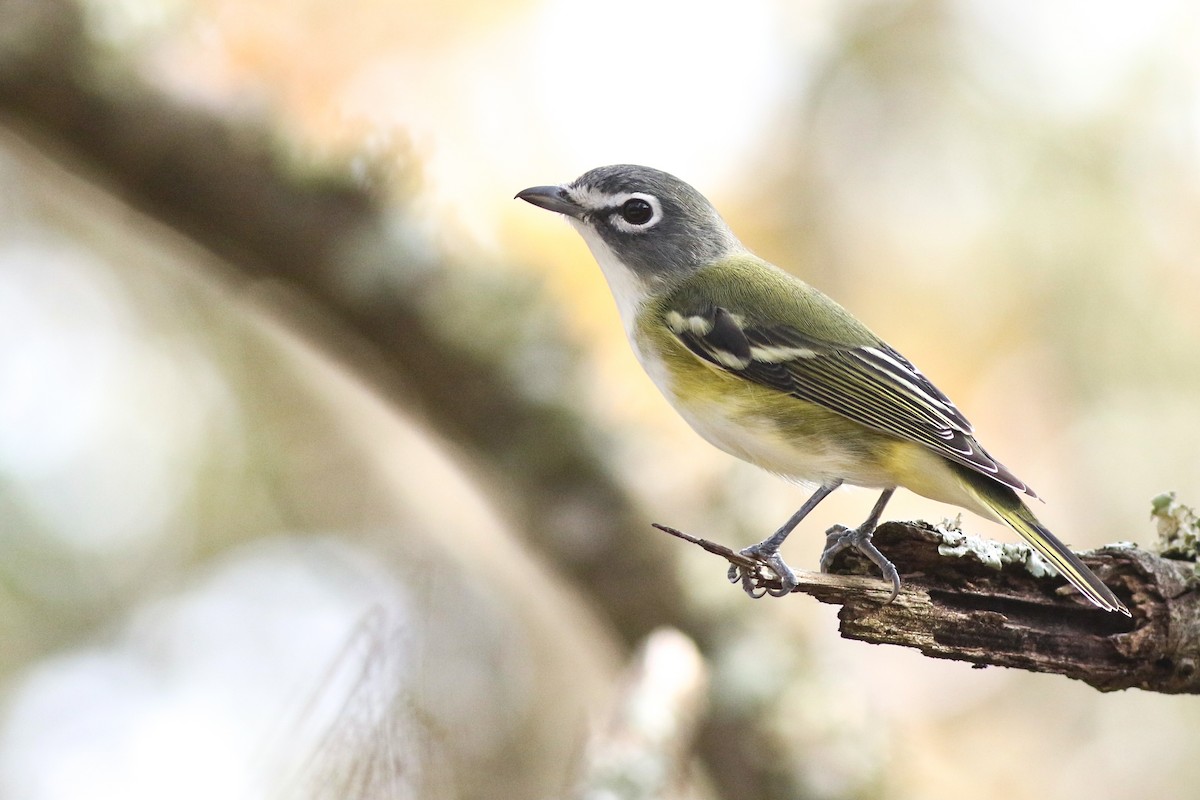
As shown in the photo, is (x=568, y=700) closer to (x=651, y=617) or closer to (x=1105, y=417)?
(x=651, y=617)

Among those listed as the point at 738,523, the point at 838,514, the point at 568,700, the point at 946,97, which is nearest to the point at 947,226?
the point at 946,97

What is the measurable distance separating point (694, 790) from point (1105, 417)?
3713mm

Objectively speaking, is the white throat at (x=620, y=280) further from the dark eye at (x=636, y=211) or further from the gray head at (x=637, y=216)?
the dark eye at (x=636, y=211)

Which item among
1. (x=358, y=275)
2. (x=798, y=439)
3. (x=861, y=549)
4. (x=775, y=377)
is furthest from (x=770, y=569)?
(x=358, y=275)

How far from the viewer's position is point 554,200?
3.38 metres

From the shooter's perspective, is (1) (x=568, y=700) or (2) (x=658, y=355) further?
(1) (x=568, y=700)

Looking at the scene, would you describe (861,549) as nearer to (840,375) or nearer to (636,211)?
(840,375)

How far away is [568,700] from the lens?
544 cm

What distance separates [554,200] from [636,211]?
27 centimetres

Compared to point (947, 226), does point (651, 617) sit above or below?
below

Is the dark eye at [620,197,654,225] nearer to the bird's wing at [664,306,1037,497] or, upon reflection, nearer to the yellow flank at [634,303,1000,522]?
the bird's wing at [664,306,1037,497]

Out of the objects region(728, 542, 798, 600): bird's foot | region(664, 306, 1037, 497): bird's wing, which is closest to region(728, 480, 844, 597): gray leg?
region(728, 542, 798, 600): bird's foot

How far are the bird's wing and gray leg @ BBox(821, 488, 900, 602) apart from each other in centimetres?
24

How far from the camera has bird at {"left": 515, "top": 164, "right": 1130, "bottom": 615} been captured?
8.59 feet
